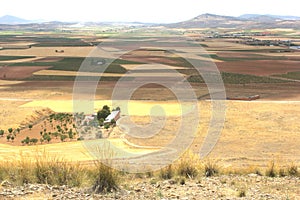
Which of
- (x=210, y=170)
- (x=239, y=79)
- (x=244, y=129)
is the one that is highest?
(x=210, y=170)

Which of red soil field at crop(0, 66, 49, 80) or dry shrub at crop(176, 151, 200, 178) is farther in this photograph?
red soil field at crop(0, 66, 49, 80)

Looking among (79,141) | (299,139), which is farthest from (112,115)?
(299,139)

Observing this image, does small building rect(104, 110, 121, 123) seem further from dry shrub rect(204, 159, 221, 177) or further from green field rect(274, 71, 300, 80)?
green field rect(274, 71, 300, 80)

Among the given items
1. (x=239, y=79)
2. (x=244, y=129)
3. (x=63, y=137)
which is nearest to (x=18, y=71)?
(x=239, y=79)

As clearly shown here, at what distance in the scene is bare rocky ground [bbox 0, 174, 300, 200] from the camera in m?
7.91

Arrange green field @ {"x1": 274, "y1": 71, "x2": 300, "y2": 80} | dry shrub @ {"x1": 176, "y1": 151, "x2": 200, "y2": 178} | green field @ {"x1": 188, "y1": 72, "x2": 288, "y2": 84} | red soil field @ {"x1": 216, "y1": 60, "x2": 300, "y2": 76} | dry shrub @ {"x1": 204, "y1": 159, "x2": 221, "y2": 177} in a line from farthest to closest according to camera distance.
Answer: red soil field @ {"x1": 216, "y1": 60, "x2": 300, "y2": 76}, green field @ {"x1": 274, "y1": 71, "x2": 300, "y2": 80}, green field @ {"x1": 188, "y1": 72, "x2": 288, "y2": 84}, dry shrub @ {"x1": 204, "y1": 159, "x2": 221, "y2": 177}, dry shrub @ {"x1": 176, "y1": 151, "x2": 200, "y2": 178}

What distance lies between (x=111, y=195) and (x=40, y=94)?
3934cm

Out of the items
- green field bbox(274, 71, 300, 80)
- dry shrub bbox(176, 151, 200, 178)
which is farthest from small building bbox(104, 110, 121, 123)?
green field bbox(274, 71, 300, 80)

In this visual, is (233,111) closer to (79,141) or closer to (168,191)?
(79,141)

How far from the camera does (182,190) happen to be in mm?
8625

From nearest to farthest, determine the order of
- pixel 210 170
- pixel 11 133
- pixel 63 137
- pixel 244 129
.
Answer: pixel 210 170
pixel 63 137
pixel 11 133
pixel 244 129

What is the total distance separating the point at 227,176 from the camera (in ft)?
33.1

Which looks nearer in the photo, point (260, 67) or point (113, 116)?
point (113, 116)

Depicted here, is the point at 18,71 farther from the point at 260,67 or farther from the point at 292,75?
the point at 292,75
